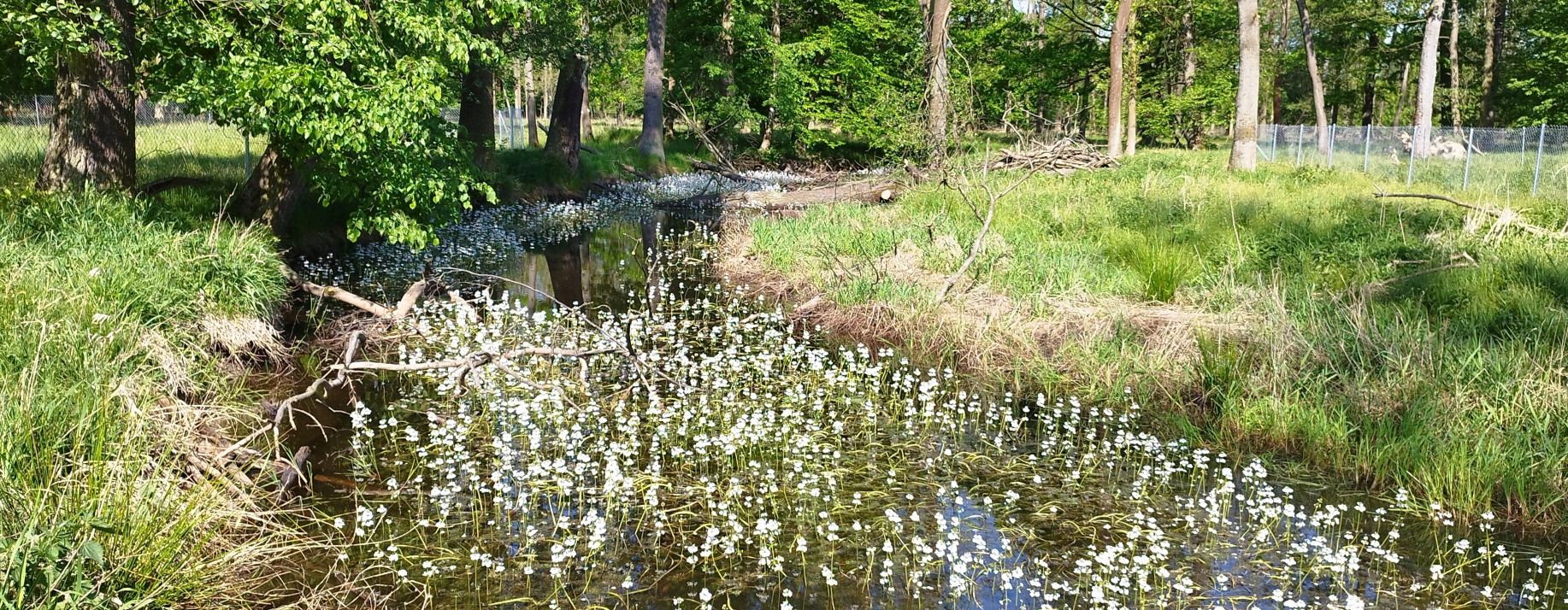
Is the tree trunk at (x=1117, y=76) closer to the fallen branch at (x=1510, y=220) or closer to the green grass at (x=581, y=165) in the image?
the green grass at (x=581, y=165)

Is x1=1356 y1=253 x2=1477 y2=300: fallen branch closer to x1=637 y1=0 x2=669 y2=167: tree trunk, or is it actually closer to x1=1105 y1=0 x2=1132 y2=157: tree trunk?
x1=1105 y1=0 x2=1132 y2=157: tree trunk

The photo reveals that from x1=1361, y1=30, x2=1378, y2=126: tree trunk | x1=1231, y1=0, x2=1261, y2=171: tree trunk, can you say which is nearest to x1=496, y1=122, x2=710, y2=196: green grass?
x1=1231, y1=0, x2=1261, y2=171: tree trunk

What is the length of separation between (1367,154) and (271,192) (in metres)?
25.5

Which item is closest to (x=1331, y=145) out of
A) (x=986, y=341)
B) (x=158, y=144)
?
(x=986, y=341)

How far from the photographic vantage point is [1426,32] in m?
28.8

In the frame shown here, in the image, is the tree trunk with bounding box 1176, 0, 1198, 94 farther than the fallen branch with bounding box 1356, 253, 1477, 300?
Yes

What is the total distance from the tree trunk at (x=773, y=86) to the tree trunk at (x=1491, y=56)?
2814cm

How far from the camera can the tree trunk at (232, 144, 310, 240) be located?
14.1 meters

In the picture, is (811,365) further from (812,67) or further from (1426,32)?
→ (812,67)

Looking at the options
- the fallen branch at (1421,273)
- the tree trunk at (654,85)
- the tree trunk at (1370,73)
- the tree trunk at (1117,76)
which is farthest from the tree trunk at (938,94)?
the tree trunk at (1370,73)

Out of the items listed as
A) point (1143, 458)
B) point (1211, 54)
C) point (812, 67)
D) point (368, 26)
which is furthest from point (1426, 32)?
point (368, 26)

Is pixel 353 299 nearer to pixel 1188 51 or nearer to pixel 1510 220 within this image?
pixel 1510 220

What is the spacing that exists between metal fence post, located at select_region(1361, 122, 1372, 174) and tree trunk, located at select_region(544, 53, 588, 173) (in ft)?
67.7

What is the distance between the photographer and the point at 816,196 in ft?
80.5
